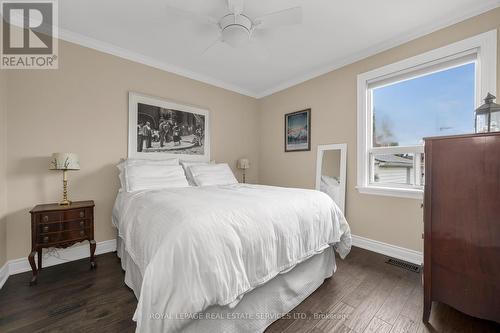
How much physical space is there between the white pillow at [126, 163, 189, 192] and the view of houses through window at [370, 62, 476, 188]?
2.65m

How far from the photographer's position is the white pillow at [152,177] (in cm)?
242

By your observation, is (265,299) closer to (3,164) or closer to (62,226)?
(62,226)

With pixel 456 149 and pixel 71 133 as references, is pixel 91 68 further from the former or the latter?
pixel 456 149

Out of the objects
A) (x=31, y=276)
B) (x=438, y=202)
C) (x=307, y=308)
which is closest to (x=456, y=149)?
(x=438, y=202)

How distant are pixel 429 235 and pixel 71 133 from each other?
12.0 feet

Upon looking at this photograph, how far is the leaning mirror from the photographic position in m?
3.05

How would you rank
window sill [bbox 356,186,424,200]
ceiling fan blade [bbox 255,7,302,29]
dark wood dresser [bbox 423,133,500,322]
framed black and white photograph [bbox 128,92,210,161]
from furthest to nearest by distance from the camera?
framed black and white photograph [bbox 128,92,210,161] → window sill [bbox 356,186,424,200] → ceiling fan blade [bbox 255,7,302,29] → dark wood dresser [bbox 423,133,500,322]

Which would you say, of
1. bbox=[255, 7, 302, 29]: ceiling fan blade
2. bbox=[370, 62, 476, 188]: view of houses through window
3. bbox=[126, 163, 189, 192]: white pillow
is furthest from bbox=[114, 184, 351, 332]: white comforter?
bbox=[255, 7, 302, 29]: ceiling fan blade

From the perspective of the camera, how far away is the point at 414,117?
8.29 ft

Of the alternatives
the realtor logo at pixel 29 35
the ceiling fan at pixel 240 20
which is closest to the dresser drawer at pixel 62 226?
the realtor logo at pixel 29 35

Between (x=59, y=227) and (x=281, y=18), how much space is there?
292 cm

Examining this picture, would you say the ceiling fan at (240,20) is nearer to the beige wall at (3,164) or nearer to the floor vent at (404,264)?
the beige wall at (3,164)

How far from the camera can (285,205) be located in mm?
1688

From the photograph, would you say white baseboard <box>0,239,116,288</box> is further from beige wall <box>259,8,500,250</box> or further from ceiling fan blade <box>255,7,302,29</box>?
ceiling fan blade <box>255,7,302,29</box>
